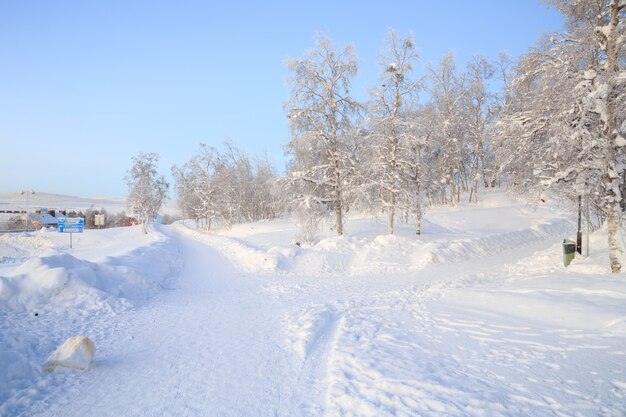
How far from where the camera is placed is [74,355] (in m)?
5.30

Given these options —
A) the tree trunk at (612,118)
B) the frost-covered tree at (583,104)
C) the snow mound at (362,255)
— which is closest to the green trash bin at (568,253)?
the frost-covered tree at (583,104)

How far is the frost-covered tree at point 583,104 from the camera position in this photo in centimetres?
936

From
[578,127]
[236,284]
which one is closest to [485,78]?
[578,127]

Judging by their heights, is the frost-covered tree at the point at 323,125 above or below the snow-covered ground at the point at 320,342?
above

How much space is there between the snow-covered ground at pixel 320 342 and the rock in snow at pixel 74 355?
0.58ft

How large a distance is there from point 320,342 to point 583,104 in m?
9.51

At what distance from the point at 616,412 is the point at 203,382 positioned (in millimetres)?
5285

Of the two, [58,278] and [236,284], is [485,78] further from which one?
[58,278]

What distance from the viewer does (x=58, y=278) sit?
8.54 metres

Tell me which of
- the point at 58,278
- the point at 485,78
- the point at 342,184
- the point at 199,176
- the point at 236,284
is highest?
the point at 485,78

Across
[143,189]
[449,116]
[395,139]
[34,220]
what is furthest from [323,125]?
[34,220]

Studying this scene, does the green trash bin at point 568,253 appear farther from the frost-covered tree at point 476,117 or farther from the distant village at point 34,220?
the distant village at point 34,220

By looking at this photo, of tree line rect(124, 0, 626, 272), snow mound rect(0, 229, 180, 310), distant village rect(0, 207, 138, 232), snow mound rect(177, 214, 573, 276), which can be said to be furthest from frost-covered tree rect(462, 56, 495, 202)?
distant village rect(0, 207, 138, 232)

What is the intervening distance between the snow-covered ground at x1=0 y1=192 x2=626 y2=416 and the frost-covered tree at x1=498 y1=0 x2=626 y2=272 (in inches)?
122
